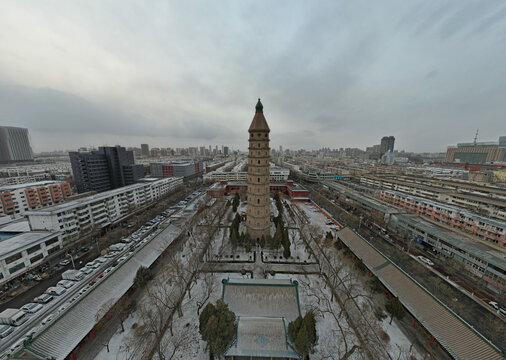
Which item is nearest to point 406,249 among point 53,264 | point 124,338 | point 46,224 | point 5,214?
point 124,338

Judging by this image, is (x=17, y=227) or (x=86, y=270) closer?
(x=86, y=270)

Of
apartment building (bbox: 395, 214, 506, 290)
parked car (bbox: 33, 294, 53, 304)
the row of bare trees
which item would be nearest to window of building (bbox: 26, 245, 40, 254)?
parked car (bbox: 33, 294, 53, 304)

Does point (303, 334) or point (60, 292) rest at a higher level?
point (303, 334)

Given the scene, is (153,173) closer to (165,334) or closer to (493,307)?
(165,334)

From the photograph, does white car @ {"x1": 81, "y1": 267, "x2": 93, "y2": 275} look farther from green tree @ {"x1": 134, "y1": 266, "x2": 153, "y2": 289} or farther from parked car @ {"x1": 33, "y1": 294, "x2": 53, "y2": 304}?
green tree @ {"x1": 134, "y1": 266, "x2": 153, "y2": 289}

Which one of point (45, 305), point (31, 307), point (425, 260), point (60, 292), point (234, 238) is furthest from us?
point (234, 238)

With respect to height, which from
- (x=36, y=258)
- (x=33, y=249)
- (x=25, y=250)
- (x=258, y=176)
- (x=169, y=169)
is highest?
(x=258, y=176)

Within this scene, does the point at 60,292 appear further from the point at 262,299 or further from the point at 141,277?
the point at 262,299

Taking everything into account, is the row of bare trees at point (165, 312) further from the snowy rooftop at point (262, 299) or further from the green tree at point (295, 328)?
the green tree at point (295, 328)

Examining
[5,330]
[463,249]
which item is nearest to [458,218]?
Result: [463,249]
